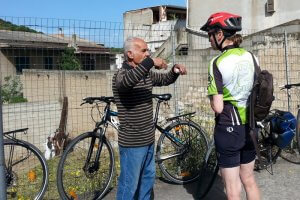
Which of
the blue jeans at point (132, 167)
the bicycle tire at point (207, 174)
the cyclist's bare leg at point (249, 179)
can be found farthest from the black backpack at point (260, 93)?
the bicycle tire at point (207, 174)

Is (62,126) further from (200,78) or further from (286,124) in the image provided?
(286,124)

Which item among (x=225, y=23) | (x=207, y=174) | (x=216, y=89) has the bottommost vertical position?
(x=207, y=174)

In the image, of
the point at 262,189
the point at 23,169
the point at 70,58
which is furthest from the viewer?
the point at 70,58

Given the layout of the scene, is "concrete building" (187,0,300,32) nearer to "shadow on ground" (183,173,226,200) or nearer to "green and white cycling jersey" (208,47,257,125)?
"shadow on ground" (183,173,226,200)

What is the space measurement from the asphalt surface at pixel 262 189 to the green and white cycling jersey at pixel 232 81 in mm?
1839

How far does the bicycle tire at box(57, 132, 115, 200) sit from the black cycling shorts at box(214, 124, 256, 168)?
167 cm

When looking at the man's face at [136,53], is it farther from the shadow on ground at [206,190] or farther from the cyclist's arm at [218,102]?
the shadow on ground at [206,190]

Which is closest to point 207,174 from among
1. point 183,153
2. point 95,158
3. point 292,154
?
point 183,153

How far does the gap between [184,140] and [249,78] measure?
2.22 m

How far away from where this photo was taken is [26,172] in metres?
5.24

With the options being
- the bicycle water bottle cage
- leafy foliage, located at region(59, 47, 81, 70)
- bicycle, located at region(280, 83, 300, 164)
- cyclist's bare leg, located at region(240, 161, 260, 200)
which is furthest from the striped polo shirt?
leafy foliage, located at region(59, 47, 81, 70)

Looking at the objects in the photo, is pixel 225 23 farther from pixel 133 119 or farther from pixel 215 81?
pixel 133 119

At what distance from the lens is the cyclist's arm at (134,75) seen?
3598 millimetres

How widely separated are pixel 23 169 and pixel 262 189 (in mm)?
3028
